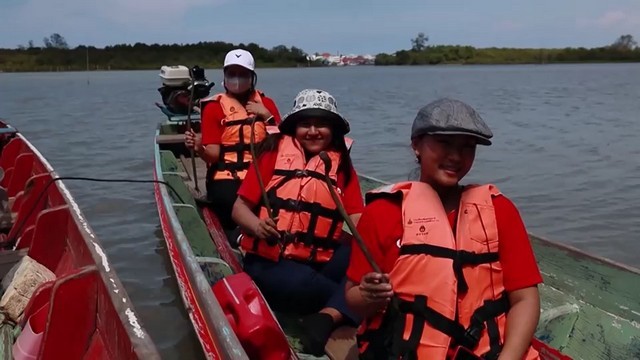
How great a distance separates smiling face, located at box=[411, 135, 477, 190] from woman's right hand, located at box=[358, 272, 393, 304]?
1.41 ft

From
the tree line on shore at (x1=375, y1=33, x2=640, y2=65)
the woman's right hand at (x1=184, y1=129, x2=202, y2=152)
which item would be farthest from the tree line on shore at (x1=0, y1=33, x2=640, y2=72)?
the woman's right hand at (x1=184, y1=129, x2=202, y2=152)

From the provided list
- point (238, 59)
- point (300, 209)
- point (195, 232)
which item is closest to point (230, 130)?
point (238, 59)

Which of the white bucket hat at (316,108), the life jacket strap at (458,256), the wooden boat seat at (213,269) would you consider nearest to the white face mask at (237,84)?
the white bucket hat at (316,108)

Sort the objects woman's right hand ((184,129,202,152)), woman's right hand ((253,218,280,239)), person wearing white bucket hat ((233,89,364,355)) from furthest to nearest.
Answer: woman's right hand ((184,129,202,152)) < person wearing white bucket hat ((233,89,364,355)) < woman's right hand ((253,218,280,239))

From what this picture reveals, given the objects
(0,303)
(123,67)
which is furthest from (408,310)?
(123,67)

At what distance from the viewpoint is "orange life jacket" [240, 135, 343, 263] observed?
3621 millimetres

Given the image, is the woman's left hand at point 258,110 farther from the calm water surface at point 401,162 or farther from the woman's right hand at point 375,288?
the woman's right hand at point 375,288

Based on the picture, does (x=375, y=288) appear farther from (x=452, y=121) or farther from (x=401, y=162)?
(x=401, y=162)

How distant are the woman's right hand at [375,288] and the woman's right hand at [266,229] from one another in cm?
121

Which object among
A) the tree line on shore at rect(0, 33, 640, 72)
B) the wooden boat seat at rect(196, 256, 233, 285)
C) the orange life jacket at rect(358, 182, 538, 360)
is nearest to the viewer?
the orange life jacket at rect(358, 182, 538, 360)

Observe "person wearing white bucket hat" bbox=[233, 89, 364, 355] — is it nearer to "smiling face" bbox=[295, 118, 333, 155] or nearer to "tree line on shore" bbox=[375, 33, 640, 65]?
"smiling face" bbox=[295, 118, 333, 155]

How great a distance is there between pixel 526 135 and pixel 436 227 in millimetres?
15531

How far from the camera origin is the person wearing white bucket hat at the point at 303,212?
359 centimetres

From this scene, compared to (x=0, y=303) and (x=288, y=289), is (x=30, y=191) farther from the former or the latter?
(x=288, y=289)
